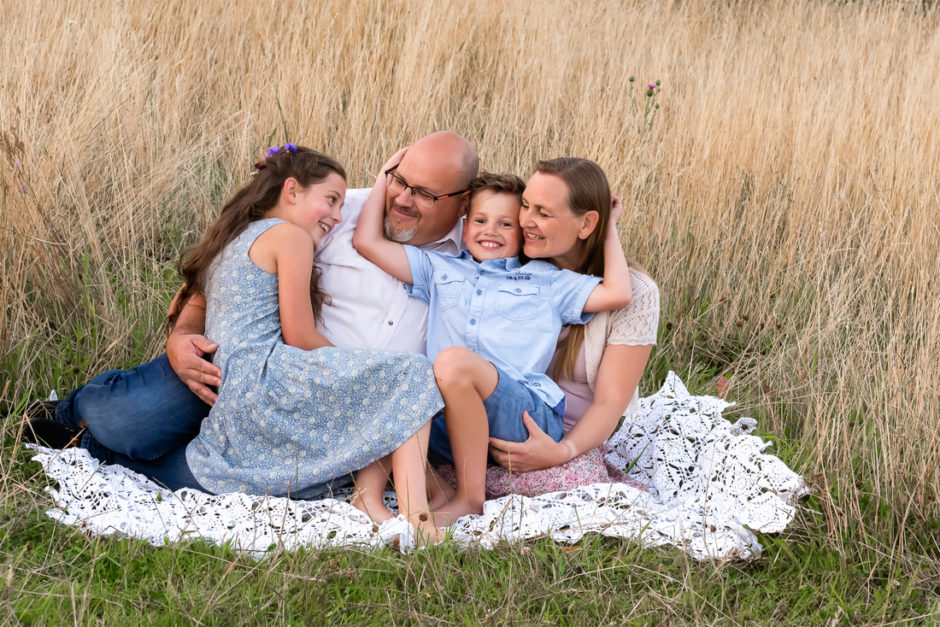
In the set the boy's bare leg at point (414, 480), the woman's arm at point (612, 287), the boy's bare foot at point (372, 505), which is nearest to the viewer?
the boy's bare leg at point (414, 480)

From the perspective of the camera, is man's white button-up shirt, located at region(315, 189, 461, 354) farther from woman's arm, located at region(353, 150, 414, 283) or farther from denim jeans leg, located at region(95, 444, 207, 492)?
denim jeans leg, located at region(95, 444, 207, 492)

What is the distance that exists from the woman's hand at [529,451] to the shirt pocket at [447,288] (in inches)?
20.8

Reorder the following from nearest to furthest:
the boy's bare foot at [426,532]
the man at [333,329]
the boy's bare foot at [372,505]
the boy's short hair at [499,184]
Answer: the boy's bare foot at [426,532]
the boy's bare foot at [372,505]
the man at [333,329]
the boy's short hair at [499,184]

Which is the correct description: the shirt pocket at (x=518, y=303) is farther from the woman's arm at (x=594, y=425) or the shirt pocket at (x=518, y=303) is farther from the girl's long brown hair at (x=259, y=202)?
the girl's long brown hair at (x=259, y=202)

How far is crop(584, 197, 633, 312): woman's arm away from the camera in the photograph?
3.24 m

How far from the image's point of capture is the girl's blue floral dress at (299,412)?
2930mm

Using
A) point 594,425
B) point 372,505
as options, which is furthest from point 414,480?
point 594,425

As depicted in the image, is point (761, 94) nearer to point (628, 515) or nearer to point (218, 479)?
point (628, 515)

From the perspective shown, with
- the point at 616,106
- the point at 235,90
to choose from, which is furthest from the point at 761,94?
the point at 235,90

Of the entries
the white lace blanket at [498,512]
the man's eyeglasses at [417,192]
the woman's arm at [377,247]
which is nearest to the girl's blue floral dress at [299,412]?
the white lace blanket at [498,512]

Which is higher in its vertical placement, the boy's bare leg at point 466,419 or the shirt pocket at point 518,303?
the shirt pocket at point 518,303

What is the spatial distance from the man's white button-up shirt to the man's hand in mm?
457

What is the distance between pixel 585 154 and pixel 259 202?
224cm

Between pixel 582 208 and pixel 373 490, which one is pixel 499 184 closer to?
pixel 582 208
